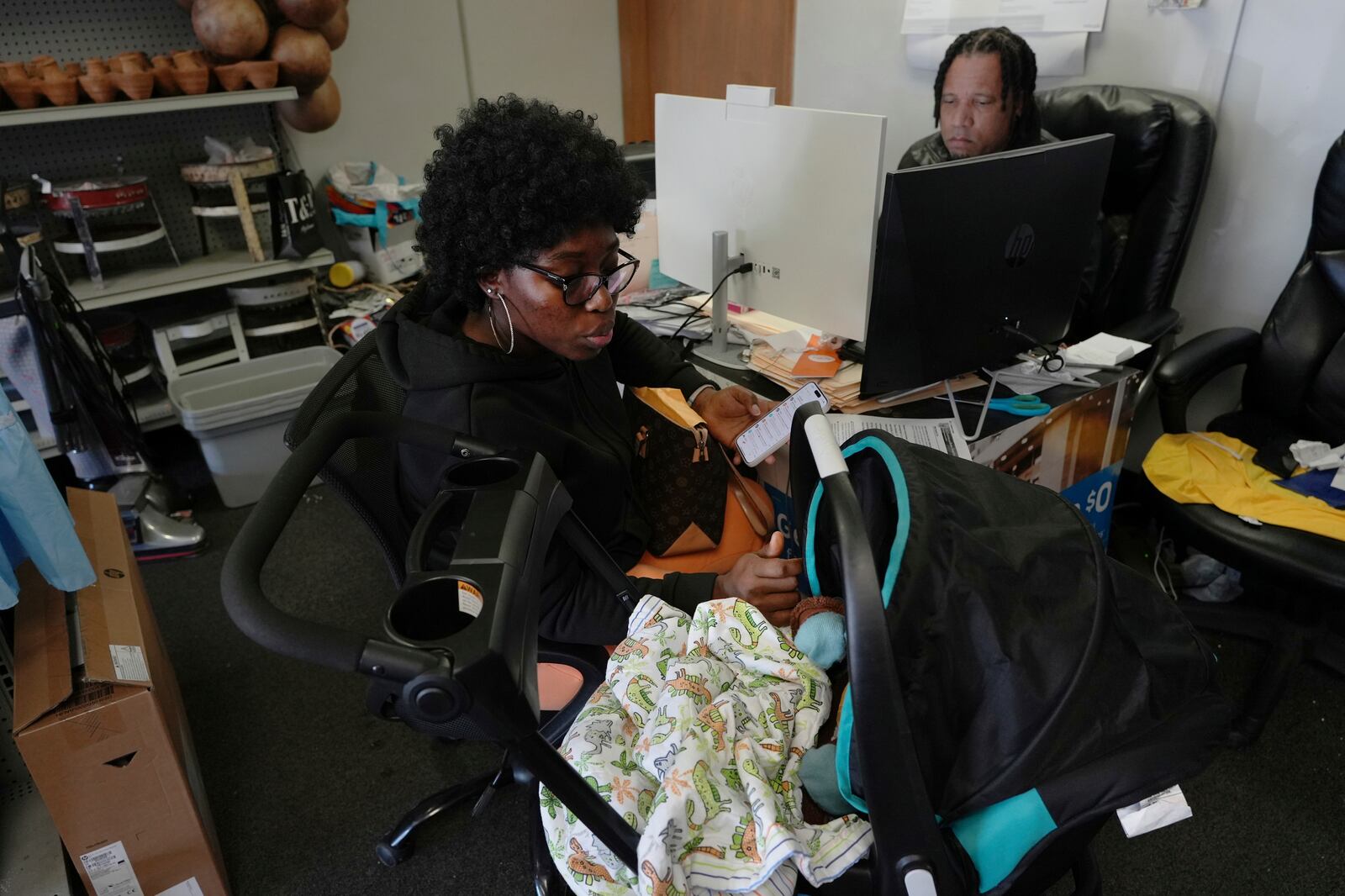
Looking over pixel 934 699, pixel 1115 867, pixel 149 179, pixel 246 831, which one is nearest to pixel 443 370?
pixel 934 699

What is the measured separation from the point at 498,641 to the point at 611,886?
0.34 meters

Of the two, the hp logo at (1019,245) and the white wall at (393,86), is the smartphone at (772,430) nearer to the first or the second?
the hp logo at (1019,245)

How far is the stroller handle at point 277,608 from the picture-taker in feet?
2.07

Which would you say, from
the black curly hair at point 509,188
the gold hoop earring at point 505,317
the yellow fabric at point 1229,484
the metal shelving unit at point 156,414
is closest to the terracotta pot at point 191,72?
the metal shelving unit at point 156,414

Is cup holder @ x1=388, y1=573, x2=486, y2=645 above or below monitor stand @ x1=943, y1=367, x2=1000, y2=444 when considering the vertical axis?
above

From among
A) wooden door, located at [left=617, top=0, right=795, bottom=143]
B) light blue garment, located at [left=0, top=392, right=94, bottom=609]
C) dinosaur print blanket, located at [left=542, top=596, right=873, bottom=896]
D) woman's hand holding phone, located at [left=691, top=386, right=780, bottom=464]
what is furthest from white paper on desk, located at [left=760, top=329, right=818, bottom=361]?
wooden door, located at [left=617, top=0, right=795, bottom=143]

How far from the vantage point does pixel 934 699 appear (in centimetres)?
81

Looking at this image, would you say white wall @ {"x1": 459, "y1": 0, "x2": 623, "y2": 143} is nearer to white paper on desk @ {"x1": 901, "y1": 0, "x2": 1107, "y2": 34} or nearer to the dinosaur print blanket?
white paper on desk @ {"x1": 901, "y1": 0, "x2": 1107, "y2": 34}

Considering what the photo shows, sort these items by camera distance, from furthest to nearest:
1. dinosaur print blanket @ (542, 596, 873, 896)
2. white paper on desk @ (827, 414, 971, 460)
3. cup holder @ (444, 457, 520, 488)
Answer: white paper on desk @ (827, 414, 971, 460)
cup holder @ (444, 457, 520, 488)
dinosaur print blanket @ (542, 596, 873, 896)

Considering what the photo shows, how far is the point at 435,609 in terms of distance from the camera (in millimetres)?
718

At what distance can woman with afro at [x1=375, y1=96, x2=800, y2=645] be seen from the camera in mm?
1170

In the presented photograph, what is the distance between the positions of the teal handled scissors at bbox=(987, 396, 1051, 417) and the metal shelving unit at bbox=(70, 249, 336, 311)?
7.62 feet

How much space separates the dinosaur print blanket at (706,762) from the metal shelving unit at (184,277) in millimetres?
2428

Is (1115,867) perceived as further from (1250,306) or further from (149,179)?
(149,179)
